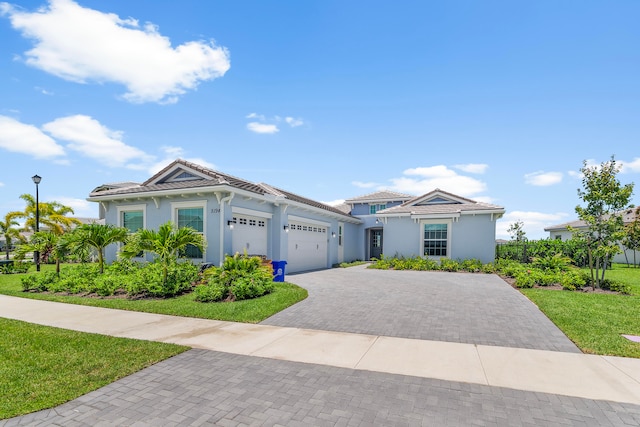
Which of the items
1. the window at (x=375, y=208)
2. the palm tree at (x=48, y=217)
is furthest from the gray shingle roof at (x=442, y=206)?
the palm tree at (x=48, y=217)

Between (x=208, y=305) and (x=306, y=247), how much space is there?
10398mm

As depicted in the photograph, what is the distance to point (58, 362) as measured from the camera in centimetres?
490

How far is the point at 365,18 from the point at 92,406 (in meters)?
12.6

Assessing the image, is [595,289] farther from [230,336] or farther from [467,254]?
[230,336]

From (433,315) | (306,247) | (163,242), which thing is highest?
(163,242)

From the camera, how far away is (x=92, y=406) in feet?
12.1

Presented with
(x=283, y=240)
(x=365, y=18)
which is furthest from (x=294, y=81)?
(x=283, y=240)

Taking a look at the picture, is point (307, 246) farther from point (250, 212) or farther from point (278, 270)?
point (278, 270)

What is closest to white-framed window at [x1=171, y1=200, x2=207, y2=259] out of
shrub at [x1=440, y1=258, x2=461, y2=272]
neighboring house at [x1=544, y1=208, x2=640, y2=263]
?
shrub at [x1=440, y1=258, x2=461, y2=272]


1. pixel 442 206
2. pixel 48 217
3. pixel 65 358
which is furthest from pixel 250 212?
pixel 48 217

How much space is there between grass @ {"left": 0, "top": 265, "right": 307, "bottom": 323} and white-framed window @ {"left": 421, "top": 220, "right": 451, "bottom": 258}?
12.5 metres

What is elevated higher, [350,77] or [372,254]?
[350,77]

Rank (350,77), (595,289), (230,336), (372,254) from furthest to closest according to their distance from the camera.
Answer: (372,254) < (350,77) < (595,289) < (230,336)

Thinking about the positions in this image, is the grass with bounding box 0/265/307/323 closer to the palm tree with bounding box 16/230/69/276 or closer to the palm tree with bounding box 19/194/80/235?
the palm tree with bounding box 16/230/69/276
